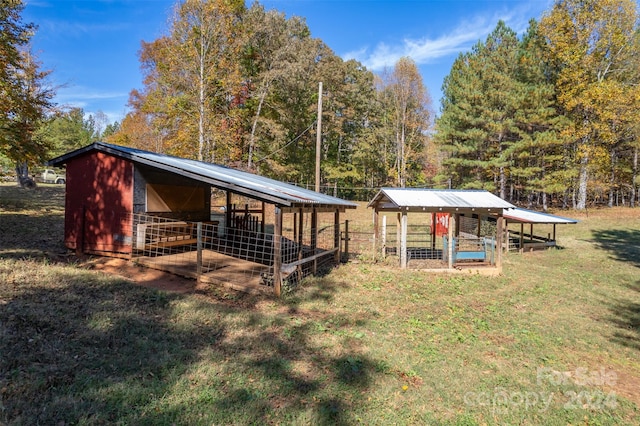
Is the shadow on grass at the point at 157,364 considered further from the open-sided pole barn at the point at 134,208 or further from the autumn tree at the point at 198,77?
the autumn tree at the point at 198,77

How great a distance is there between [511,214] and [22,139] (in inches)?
831

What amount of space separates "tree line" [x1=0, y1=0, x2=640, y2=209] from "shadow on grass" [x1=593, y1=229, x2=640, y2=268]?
5.12 meters

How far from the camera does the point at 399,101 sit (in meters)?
29.4

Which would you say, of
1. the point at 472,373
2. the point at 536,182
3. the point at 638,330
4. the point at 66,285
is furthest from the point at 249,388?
the point at 536,182

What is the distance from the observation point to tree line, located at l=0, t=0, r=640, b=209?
59.1 feet

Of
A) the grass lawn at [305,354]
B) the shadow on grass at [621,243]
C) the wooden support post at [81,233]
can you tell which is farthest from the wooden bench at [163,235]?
the shadow on grass at [621,243]

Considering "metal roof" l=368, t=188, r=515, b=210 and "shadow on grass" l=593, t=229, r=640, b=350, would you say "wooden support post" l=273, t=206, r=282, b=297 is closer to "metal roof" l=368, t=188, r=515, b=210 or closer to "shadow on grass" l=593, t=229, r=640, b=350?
"metal roof" l=368, t=188, r=515, b=210

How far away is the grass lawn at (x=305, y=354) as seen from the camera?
3498mm

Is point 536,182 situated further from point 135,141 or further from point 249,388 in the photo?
point 135,141

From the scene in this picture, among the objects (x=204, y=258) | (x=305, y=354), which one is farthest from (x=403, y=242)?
(x=305, y=354)

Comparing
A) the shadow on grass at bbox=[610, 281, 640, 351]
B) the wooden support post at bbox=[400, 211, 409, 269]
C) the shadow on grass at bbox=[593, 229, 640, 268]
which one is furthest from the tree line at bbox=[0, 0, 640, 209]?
the shadow on grass at bbox=[610, 281, 640, 351]

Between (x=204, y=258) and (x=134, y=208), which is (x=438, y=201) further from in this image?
(x=134, y=208)

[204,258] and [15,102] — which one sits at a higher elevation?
[15,102]

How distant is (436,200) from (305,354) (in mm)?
8225
